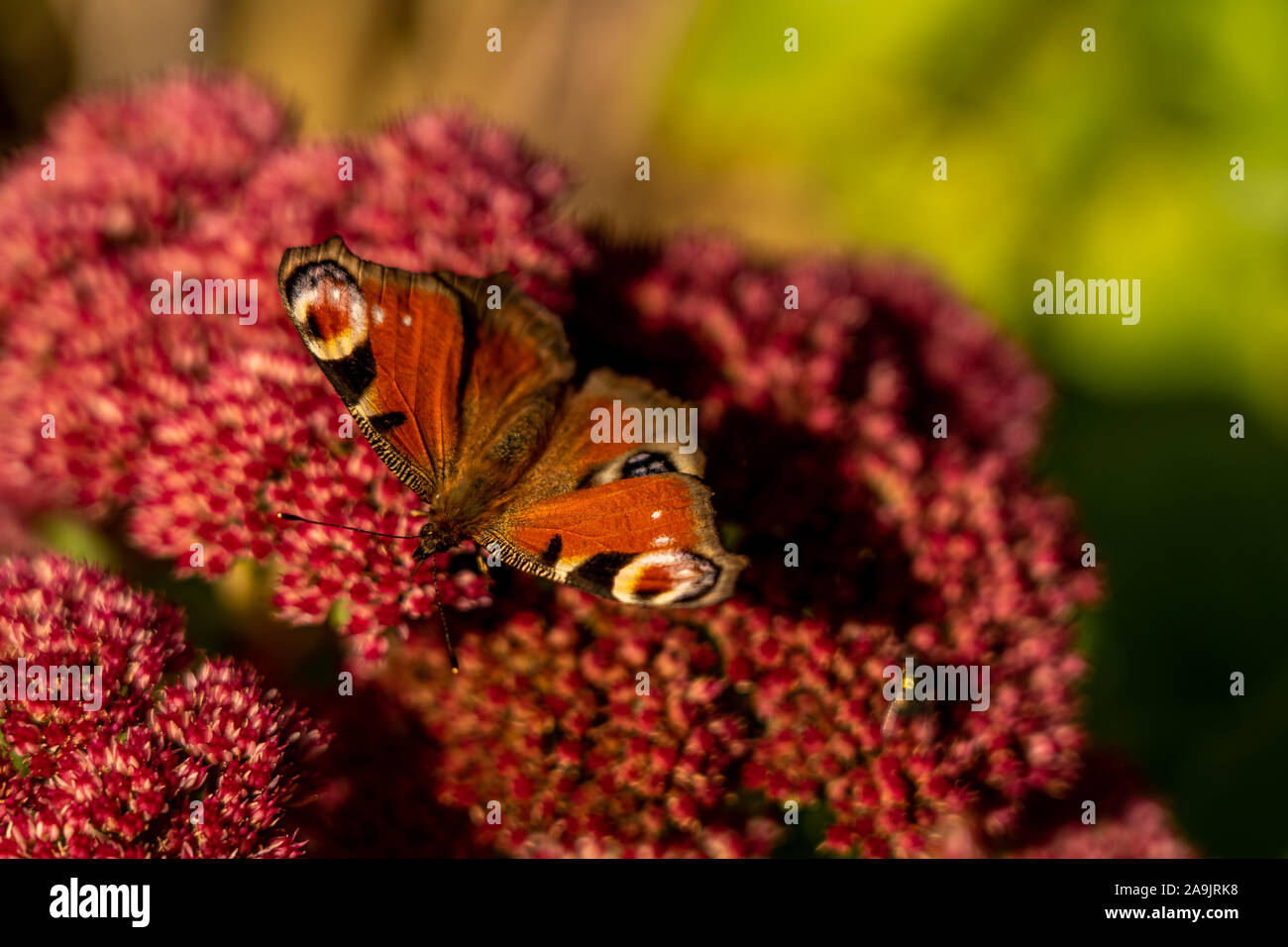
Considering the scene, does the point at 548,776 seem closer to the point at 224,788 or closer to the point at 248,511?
the point at 224,788

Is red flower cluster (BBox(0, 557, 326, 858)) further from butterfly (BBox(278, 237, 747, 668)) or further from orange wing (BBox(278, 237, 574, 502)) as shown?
orange wing (BBox(278, 237, 574, 502))

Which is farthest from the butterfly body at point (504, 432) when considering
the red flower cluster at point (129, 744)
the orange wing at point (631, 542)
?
the red flower cluster at point (129, 744)

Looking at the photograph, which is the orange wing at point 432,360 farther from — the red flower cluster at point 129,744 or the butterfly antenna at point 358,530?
the red flower cluster at point 129,744

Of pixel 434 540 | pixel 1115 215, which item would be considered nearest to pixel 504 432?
pixel 434 540

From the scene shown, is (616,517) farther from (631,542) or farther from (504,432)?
(504,432)

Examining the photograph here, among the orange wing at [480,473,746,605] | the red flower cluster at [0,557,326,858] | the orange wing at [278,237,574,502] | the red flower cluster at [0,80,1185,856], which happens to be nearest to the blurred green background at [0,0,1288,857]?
the red flower cluster at [0,80,1185,856]
